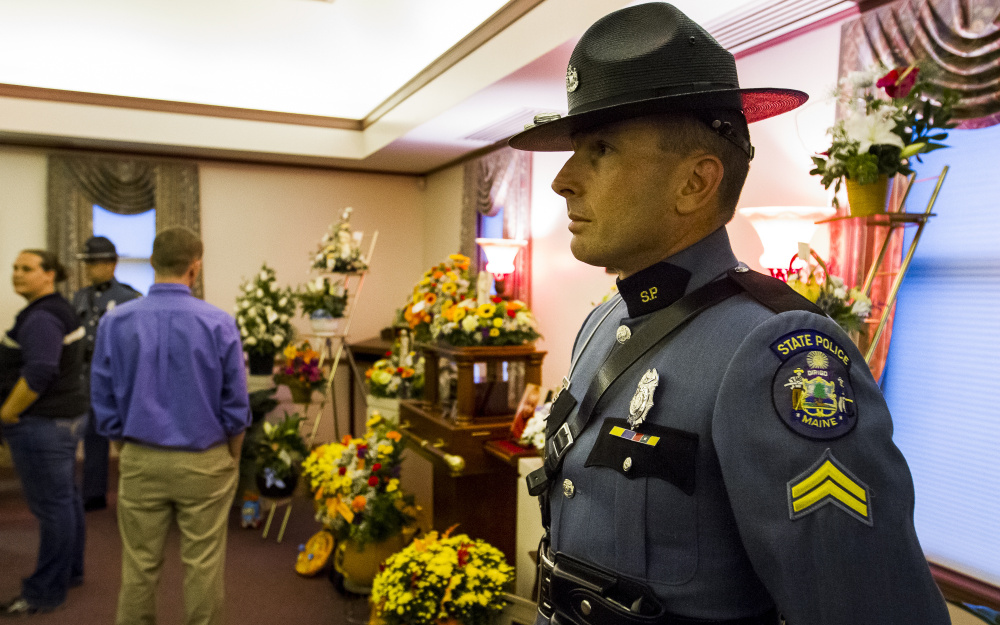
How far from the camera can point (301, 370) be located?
15.4 feet

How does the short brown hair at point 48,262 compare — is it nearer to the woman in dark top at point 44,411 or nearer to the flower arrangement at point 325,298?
the woman in dark top at point 44,411

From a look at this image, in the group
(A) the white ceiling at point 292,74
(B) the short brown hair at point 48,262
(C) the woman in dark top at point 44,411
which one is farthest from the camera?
(A) the white ceiling at point 292,74

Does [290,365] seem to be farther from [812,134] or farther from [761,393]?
[761,393]

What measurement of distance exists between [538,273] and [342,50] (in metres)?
2.17

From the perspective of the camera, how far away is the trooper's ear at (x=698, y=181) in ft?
3.00

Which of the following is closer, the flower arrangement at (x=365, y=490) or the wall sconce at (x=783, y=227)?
the wall sconce at (x=783, y=227)

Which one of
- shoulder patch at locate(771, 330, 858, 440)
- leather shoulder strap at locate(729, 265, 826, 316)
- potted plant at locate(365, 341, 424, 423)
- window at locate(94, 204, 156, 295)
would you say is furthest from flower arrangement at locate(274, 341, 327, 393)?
shoulder patch at locate(771, 330, 858, 440)

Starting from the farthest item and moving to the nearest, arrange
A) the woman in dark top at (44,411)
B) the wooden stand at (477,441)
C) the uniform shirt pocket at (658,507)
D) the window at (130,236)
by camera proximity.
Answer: the window at (130,236) → the wooden stand at (477,441) → the woman in dark top at (44,411) → the uniform shirt pocket at (658,507)

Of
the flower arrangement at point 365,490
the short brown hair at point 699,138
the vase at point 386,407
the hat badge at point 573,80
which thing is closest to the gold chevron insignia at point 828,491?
the short brown hair at point 699,138

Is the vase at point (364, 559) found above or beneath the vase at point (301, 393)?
beneath

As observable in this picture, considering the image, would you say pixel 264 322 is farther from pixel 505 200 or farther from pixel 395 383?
pixel 505 200

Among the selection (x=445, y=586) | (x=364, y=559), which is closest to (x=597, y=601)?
(x=445, y=586)

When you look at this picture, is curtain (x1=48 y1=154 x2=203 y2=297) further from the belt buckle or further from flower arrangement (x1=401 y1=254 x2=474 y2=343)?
the belt buckle

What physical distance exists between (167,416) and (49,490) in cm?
123
